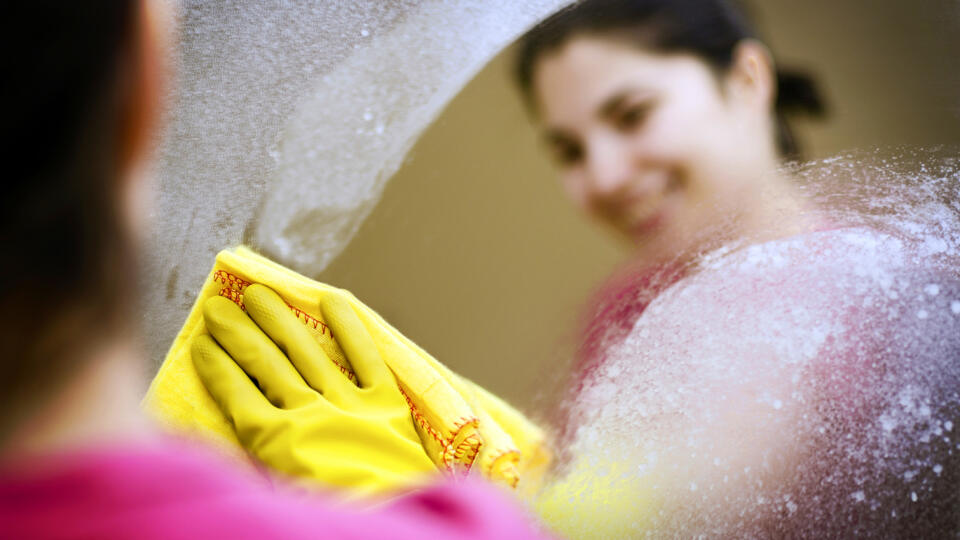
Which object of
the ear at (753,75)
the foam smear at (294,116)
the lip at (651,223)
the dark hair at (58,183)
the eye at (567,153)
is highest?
the dark hair at (58,183)

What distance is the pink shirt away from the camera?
305 mm

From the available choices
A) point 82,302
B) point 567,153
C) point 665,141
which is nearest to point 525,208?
point 567,153

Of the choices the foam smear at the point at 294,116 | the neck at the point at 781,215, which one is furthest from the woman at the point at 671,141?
the foam smear at the point at 294,116

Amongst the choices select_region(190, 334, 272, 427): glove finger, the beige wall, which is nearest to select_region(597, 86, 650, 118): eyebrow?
the beige wall

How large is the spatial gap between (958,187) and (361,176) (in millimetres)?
809

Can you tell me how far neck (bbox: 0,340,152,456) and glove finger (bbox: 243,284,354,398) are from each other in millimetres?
543

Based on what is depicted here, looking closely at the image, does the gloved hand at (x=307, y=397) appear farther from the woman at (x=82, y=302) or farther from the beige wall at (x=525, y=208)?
the woman at (x=82, y=302)

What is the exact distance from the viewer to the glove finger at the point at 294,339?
88 centimetres

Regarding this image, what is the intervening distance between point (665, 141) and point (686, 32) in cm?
16

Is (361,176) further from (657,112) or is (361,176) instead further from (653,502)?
(653,502)

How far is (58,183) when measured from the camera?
31cm

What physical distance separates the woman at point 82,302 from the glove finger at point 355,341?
57 centimetres

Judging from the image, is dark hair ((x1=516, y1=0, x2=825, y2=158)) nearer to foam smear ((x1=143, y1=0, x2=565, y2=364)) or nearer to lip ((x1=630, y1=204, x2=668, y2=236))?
foam smear ((x1=143, y1=0, x2=565, y2=364))

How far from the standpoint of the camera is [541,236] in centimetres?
105
